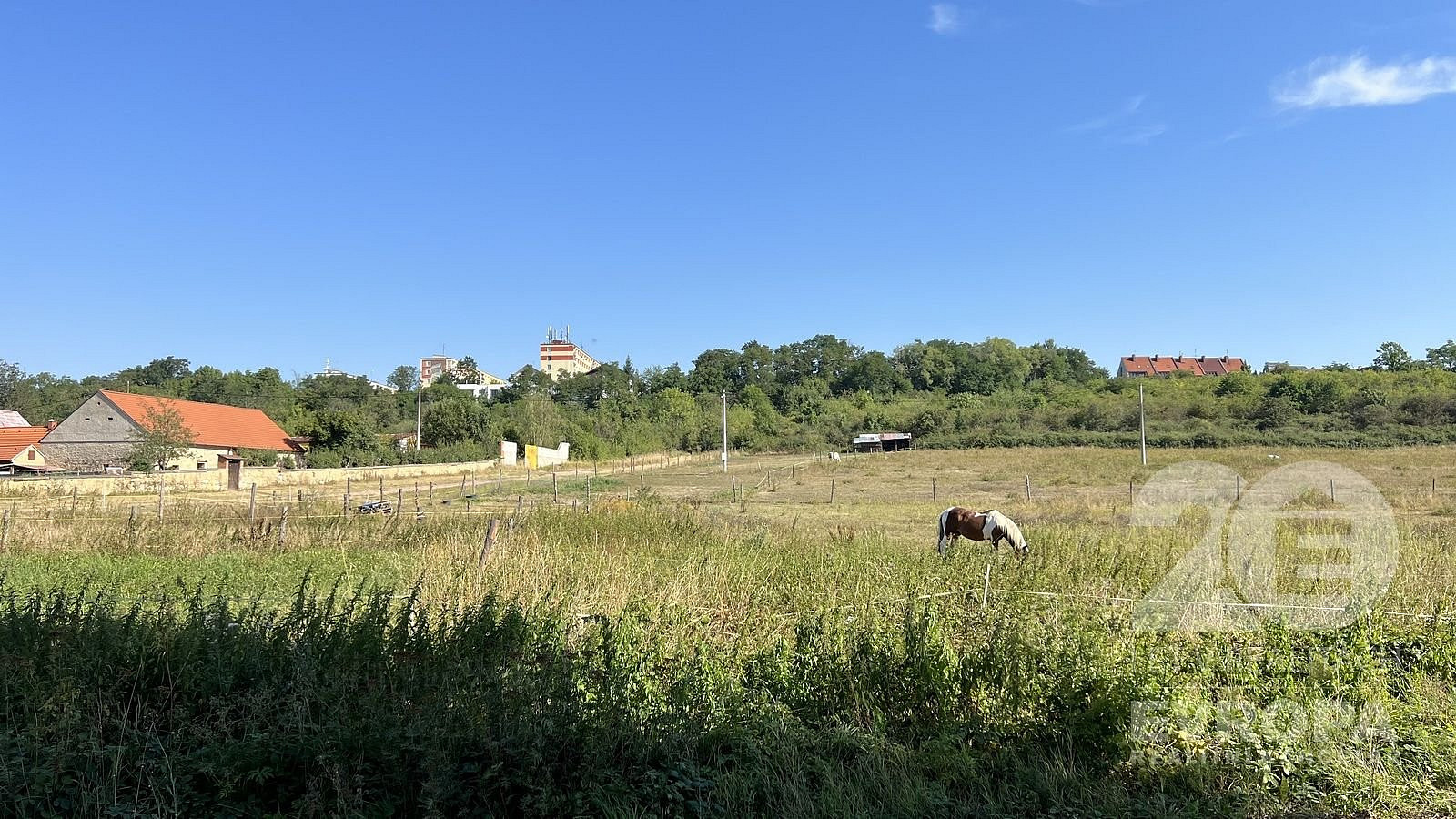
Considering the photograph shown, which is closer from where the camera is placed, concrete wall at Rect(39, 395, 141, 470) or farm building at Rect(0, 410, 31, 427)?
concrete wall at Rect(39, 395, 141, 470)

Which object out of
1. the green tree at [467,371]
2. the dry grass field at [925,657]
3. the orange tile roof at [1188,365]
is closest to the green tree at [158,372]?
the green tree at [467,371]

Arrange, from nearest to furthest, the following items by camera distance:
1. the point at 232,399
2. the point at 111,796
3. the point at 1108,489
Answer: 1. the point at 111,796
2. the point at 1108,489
3. the point at 232,399

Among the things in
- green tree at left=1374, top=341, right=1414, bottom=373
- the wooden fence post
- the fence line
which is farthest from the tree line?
the fence line

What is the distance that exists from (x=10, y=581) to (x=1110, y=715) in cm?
1144

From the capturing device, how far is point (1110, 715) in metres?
4.39

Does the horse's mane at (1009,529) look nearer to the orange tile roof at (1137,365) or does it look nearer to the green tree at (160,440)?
the green tree at (160,440)

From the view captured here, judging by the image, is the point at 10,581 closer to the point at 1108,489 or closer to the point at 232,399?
the point at 1108,489

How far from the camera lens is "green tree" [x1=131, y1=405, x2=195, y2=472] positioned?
39.1 m

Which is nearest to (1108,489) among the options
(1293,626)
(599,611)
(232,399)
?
(1293,626)

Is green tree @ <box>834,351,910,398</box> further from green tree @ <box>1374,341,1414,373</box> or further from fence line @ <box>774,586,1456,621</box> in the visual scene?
fence line @ <box>774,586,1456,621</box>

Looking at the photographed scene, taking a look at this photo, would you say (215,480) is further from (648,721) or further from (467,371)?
(467,371)

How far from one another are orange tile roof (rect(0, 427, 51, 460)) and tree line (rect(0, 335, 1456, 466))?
14135mm

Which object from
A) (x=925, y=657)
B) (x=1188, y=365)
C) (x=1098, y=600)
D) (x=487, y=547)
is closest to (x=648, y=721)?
(x=925, y=657)

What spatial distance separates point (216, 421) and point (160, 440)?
43.4ft
